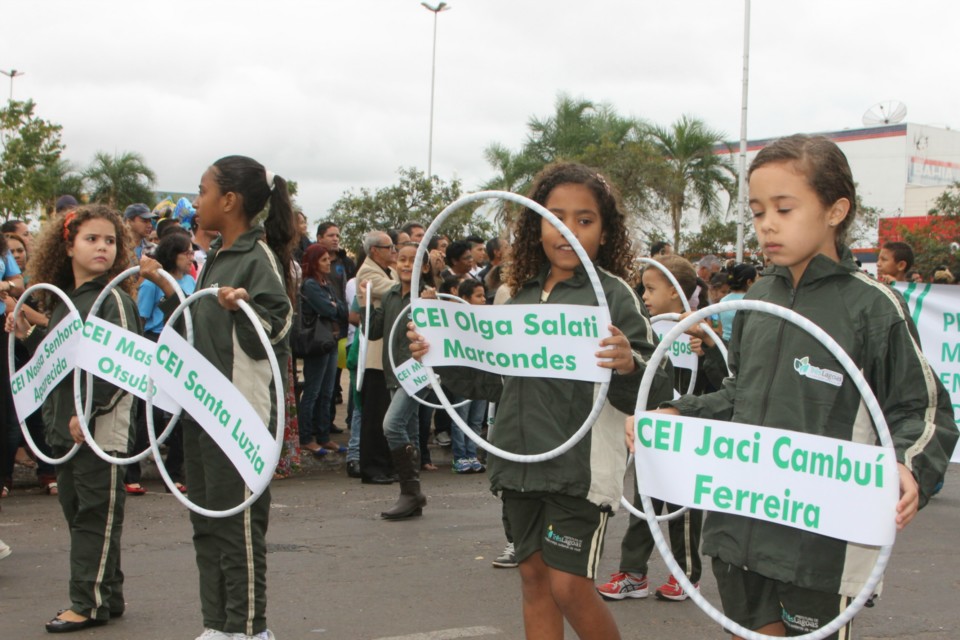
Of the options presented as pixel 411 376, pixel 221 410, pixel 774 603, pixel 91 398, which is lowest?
pixel 774 603

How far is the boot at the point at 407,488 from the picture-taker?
27.8 feet

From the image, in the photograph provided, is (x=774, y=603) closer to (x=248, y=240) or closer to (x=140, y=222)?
(x=248, y=240)

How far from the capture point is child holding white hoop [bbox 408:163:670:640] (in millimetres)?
3873

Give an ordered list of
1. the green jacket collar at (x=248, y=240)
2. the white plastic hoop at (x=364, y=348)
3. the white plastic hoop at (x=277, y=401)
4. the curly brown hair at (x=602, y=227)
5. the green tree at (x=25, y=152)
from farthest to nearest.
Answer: the green tree at (x=25, y=152) < the white plastic hoop at (x=364, y=348) < the green jacket collar at (x=248, y=240) < the white plastic hoop at (x=277, y=401) < the curly brown hair at (x=602, y=227)

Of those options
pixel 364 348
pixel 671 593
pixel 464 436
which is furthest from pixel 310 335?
pixel 671 593

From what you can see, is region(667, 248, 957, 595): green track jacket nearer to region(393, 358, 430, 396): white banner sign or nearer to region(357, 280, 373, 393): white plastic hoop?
region(393, 358, 430, 396): white banner sign

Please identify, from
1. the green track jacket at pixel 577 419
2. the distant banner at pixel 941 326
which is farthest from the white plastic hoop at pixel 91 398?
the distant banner at pixel 941 326

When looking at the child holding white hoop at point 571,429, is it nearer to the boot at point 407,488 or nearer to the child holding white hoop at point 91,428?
the child holding white hoop at point 91,428

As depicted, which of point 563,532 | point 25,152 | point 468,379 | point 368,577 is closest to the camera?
point 563,532

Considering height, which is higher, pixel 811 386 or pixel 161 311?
pixel 811 386

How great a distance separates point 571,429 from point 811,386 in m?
1.08

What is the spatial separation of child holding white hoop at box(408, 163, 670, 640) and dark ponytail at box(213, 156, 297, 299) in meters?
1.27

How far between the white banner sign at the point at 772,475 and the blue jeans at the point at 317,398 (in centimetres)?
809

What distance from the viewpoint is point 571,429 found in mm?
3990
